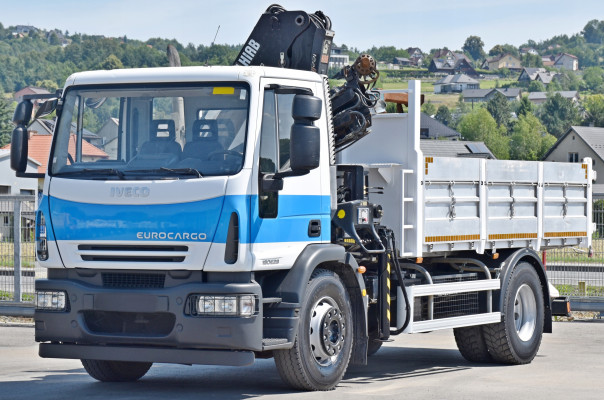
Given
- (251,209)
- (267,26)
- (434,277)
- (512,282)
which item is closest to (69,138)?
(251,209)

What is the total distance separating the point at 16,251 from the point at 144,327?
29.6 ft

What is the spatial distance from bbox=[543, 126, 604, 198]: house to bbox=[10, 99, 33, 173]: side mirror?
9671 cm

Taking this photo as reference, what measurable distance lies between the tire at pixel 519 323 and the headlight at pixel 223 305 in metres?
4.42

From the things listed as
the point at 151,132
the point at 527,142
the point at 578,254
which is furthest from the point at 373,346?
the point at 527,142

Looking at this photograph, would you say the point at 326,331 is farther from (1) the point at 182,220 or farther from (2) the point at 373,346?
(2) the point at 373,346

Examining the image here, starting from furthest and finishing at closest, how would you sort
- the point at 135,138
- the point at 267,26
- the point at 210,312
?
the point at 267,26 → the point at 135,138 → the point at 210,312

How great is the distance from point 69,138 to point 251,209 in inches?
74.5

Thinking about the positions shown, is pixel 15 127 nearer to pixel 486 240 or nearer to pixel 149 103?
pixel 149 103

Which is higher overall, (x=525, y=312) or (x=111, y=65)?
(x=111, y=65)

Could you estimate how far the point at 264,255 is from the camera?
32.4ft

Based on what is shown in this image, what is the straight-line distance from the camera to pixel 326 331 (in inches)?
419

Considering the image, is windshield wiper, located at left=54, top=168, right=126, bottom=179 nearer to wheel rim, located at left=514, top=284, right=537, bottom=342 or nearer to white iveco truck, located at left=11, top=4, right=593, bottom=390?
white iveco truck, located at left=11, top=4, right=593, bottom=390

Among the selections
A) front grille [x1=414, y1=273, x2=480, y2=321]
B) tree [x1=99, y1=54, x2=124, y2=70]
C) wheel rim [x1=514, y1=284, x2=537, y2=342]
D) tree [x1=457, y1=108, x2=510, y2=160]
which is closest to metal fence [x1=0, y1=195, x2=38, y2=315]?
tree [x1=99, y1=54, x2=124, y2=70]

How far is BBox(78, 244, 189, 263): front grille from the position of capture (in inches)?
388
